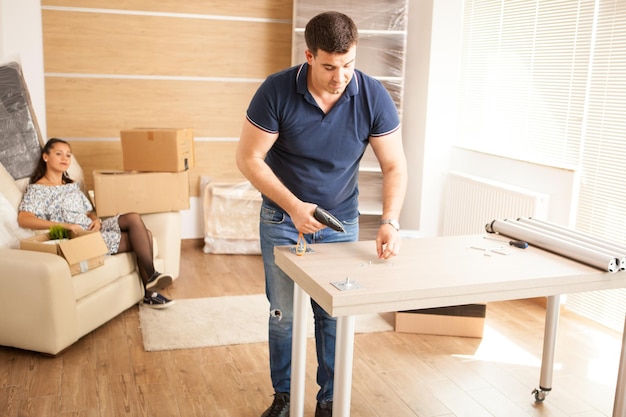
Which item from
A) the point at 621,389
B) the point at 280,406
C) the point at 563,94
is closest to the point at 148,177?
the point at 280,406

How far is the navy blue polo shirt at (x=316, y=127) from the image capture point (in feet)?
6.96

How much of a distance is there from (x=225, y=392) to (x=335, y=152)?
1147mm

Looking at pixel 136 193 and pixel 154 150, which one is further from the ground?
pixel 154 150

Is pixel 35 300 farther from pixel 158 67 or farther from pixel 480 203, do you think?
pixel 480 203

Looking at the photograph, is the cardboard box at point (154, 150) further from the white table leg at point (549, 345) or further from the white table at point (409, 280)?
the white table leg at point (549, 345)

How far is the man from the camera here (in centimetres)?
202

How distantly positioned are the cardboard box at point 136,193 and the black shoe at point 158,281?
0.42m

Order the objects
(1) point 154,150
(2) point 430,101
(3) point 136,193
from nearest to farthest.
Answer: (3) point 136,193, (1) point 154,150, (2) point 430,101

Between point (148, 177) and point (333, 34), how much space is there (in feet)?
7.41

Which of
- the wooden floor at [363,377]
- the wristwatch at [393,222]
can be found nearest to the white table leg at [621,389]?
the wooden floor at [363,377]

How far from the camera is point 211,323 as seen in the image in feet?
11.3

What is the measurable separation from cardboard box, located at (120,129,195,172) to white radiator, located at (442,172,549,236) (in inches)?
70.4

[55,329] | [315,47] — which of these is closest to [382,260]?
[315,47]

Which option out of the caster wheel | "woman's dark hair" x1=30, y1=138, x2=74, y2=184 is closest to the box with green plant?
"woman's dark hair" x1=30, y1=138, x2=74, y2=184
